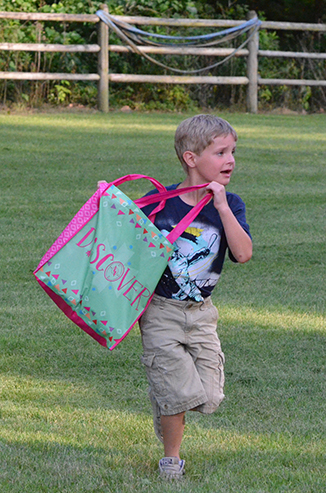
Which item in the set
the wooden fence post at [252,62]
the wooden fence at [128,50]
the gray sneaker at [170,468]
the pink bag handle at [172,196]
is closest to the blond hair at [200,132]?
the pink bag handle at [172,196]

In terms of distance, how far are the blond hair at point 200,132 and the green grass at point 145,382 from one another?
1.11m

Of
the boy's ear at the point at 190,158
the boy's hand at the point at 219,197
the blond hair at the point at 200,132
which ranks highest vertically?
the blond hair at the point at 200,132

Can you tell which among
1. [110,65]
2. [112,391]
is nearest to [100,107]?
[110,65]

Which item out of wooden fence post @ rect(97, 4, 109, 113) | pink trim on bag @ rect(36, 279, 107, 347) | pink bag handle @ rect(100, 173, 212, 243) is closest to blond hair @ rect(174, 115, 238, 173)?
pink bag handle @ rect(100, 173, 212, 243)

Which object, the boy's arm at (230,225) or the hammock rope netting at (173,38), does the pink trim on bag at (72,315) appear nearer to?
the boy's arm at (230,225)

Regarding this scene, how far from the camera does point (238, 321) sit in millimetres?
4762

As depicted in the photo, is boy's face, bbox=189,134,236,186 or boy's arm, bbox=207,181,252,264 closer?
boy's arm, bbox=207,181,252,264

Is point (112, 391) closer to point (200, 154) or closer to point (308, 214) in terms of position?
point (200, 154)

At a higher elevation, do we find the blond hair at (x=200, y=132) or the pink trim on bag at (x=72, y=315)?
the blond hair at (x=200, y=132)

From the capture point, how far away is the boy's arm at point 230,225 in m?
2.82

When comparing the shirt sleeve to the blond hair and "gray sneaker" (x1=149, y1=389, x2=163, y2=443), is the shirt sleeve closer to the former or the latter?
the blond hair

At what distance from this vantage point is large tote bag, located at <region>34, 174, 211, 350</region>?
2.80 m

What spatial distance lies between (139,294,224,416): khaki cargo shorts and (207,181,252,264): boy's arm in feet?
0.73

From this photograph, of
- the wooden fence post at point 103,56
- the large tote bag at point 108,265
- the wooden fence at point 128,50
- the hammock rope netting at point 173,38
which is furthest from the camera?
the hammock rope netting at point 173,38
